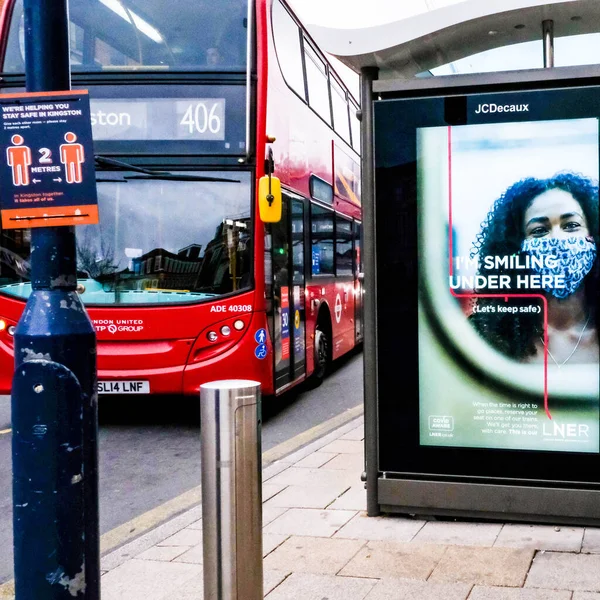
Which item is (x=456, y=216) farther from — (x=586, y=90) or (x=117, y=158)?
(x=117, y=158)

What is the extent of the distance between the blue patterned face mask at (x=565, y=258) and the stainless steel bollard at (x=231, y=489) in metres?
2.12

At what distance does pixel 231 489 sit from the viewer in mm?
3162

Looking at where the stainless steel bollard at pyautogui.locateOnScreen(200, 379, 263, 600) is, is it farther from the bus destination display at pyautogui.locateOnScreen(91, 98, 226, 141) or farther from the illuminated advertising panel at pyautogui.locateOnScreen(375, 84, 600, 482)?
the bus destination display at pyautogui.locateOnScreen(91, 98, 226, 141)

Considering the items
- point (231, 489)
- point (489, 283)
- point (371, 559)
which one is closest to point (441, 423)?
point (489, 283)

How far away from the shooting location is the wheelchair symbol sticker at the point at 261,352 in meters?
8.51

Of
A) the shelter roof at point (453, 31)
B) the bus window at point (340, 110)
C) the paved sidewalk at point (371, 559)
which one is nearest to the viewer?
the paved sidewalk at point (371, 559)

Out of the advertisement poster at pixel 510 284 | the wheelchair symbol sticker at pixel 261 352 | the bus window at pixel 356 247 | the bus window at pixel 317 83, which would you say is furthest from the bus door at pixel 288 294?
the advertisement poster at pixel 510 284

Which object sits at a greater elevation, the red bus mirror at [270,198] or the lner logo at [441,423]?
the red bus mirror at [270,198]

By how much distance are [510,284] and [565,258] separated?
0.31 m

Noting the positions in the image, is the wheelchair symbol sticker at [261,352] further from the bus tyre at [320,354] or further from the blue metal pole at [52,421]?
the blue metal pole at [52,421]

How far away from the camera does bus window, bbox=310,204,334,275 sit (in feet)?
36.3

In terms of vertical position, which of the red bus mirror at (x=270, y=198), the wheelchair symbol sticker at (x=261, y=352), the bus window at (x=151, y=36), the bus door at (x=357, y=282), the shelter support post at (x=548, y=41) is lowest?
the wheelchair symbol sticker at (x=261, y=352)

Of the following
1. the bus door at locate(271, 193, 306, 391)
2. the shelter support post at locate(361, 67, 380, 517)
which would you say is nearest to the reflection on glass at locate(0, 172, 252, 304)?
the bus door at locate(271, 193, 306, 391)

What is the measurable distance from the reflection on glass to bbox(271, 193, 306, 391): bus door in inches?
28.2
